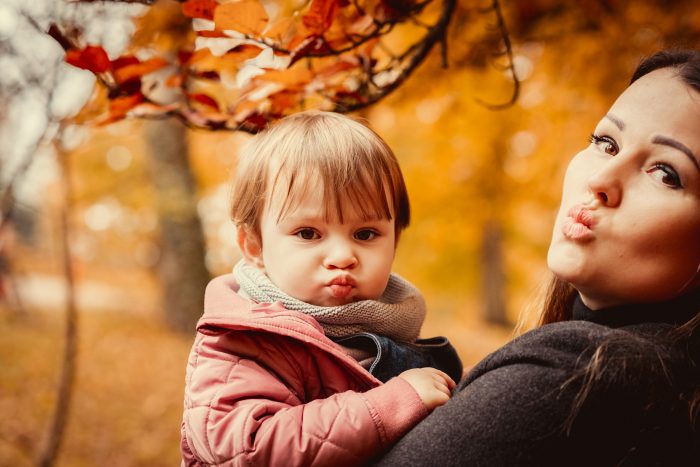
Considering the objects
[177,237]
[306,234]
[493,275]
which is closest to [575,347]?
[306,234]

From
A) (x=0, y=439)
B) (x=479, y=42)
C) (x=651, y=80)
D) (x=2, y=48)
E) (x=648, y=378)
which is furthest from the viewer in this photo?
(x=0, y=439)

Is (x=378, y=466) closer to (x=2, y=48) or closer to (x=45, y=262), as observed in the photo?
(x=2, y=48)

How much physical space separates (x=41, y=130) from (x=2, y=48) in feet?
1.52

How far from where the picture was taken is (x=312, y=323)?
1521mm

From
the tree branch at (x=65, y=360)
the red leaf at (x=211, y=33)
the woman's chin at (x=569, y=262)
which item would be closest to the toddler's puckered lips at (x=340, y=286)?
the woman's chin at (x=569, y=262)

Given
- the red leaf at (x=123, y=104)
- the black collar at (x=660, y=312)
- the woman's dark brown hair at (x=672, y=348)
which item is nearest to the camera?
the woman's dark brown hair at (x=672, y=348)

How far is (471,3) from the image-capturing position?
3332mm

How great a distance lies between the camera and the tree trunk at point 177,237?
7.32m

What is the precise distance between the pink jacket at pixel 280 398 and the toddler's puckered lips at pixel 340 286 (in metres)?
0.12

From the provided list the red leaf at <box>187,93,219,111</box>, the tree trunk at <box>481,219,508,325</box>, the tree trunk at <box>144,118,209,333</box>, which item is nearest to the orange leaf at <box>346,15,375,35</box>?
the red leaf at <box>187,93,219,111</box>

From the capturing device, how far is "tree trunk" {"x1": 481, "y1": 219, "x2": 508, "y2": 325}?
12.8 m

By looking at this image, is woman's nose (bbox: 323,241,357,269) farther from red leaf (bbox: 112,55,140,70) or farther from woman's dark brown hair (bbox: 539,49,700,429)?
red leaf (bbox: 112,55,140,70)

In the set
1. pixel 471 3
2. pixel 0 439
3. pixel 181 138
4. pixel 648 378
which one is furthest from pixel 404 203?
pixel 181 138

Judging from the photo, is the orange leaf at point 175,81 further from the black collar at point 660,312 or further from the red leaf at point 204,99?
the black collar at point 660,312
